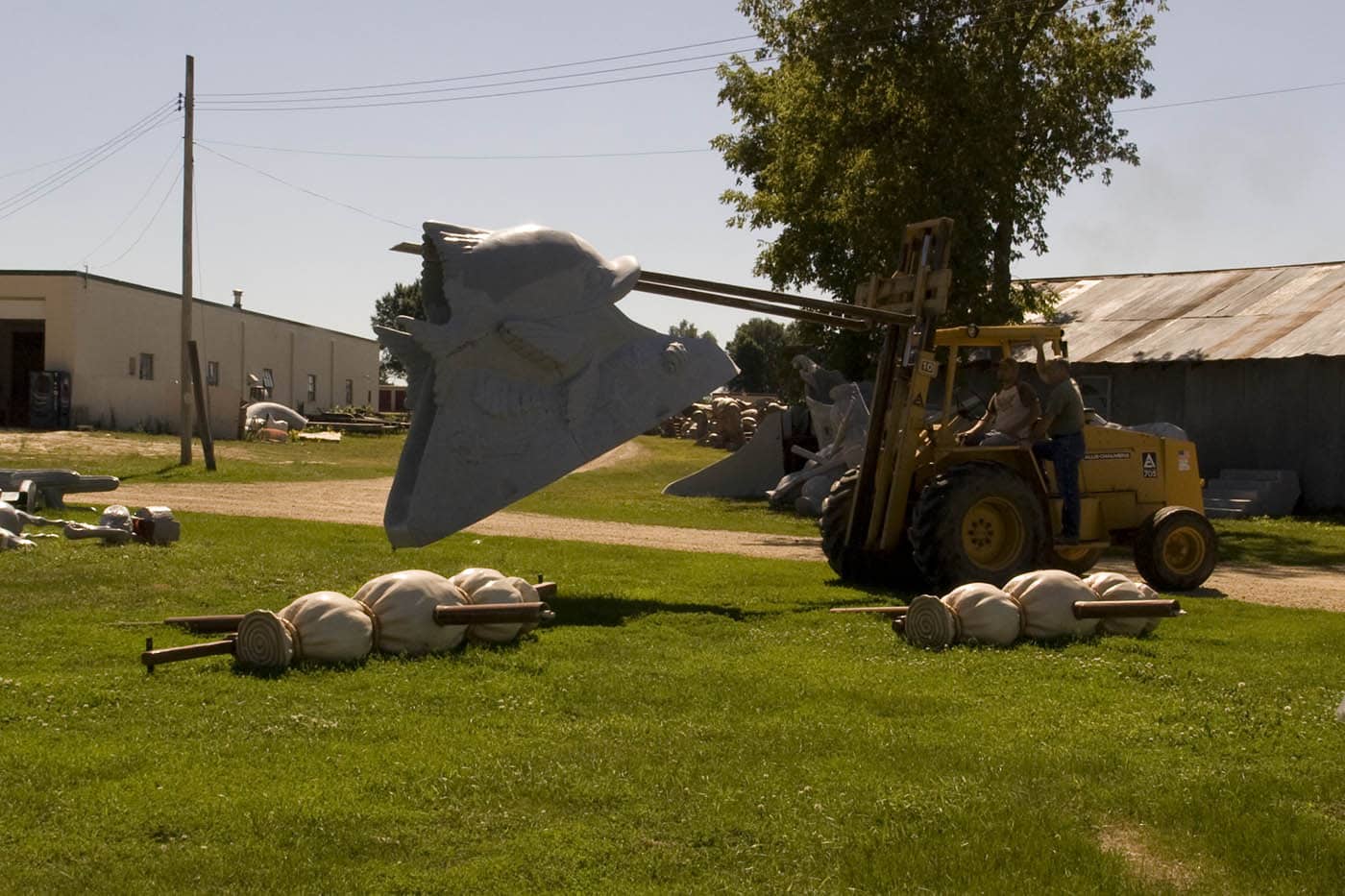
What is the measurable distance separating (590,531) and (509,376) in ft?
34.4

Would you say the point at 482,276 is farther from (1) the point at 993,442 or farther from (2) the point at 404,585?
(1) the point at 993,442

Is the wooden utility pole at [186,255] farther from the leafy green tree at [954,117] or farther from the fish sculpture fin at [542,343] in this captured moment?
the fish sculpture fin at [542,343]

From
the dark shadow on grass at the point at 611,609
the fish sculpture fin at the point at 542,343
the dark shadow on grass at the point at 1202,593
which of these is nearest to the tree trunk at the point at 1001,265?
the dark shadow on grass at the point at 1202,593

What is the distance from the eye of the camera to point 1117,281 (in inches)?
1441

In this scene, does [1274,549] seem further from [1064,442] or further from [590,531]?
[590,531]

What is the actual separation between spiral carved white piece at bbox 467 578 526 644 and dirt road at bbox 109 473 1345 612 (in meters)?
8.12

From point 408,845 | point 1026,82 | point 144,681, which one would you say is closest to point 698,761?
point 408,845

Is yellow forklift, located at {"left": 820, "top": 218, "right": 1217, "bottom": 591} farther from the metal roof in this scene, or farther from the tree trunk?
the metal roof

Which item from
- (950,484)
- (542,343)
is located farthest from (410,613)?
(950,484)

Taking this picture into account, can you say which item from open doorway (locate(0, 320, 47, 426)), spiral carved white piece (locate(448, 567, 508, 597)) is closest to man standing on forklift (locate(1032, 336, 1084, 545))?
spiral carved white piece (locate(448, 567, 508, 597))

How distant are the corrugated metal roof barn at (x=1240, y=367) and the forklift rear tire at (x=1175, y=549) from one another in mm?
14709

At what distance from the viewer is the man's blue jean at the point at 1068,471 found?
13.5 metres

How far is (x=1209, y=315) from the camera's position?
3183 centimetres

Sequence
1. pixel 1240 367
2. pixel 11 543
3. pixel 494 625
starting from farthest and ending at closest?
1. pixel 1240 367
2. pixel 11 543
3. pixel 494 625
